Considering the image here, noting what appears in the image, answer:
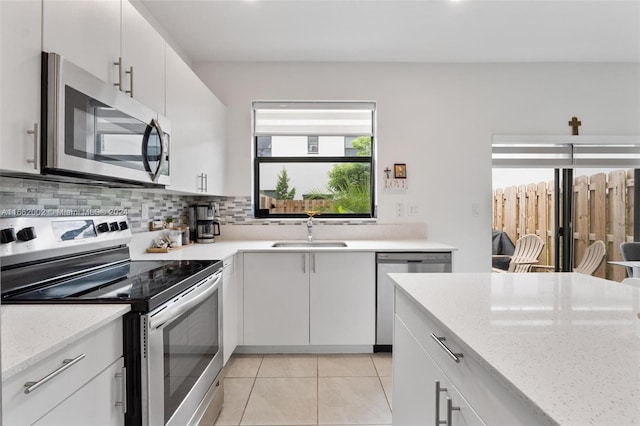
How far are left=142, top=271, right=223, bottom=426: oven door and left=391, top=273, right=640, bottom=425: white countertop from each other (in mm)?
933

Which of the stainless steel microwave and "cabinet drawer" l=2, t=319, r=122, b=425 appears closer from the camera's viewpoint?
"cabinet drawer" l=2, t=319, r=122, b=425

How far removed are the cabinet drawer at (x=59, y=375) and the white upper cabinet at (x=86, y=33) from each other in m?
0.95

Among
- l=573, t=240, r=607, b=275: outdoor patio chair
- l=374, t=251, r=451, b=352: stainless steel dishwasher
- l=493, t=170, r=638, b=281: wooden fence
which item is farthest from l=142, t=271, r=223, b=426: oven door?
l=573, t=240, r=607, b=275: outdoor patio chair

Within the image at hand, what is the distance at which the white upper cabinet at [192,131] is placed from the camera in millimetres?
2156

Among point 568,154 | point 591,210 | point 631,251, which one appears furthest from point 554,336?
point 591,210

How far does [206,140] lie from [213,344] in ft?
5.14

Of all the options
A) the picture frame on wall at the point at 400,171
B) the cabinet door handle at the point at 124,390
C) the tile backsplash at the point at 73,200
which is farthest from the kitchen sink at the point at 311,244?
the cabinet door handle at the point at 124,390

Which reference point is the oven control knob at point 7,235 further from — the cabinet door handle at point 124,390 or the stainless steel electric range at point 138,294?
the cabinet door handle at point 124,390

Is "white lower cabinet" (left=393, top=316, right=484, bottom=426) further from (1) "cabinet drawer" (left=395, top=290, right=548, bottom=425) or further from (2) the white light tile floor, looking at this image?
(2) the white light tile floor

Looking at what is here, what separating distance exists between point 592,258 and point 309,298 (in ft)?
10.1

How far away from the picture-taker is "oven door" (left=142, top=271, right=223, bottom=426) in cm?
123

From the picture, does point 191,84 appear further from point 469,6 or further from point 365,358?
point 365,358

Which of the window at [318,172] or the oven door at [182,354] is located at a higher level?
the window at [318,172]

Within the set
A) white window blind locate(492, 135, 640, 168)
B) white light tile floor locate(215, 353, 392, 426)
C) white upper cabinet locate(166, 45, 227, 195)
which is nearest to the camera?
white light tile floor locate(215, 353, 392, 426)
